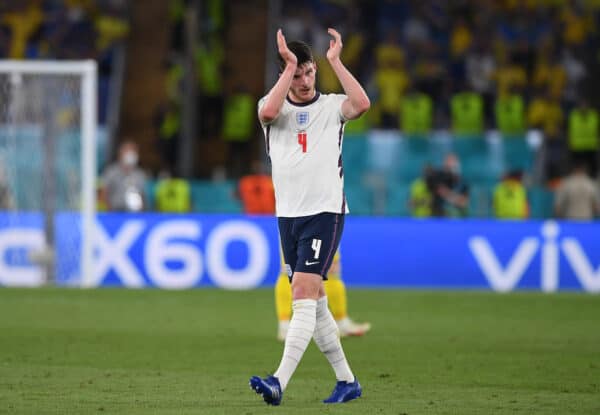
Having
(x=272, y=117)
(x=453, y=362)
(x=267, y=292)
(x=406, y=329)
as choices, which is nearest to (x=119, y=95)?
(x=267, y=292)

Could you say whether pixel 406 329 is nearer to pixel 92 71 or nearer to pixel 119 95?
pixel 92 71

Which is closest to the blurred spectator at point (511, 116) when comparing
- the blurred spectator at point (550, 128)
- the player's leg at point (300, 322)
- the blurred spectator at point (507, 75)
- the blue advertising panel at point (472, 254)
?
the blurred spectator at point (550, 128)

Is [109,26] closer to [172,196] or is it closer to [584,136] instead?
[172,196]

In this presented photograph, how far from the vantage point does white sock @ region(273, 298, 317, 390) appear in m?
7.54

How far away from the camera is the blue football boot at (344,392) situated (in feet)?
25.5

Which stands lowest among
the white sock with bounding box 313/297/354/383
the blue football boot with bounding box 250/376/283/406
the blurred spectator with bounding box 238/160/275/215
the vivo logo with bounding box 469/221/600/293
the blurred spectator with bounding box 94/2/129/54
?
the vivo logo with bounding box 469/221/600/293

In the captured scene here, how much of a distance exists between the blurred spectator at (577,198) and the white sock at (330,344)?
14.7 m

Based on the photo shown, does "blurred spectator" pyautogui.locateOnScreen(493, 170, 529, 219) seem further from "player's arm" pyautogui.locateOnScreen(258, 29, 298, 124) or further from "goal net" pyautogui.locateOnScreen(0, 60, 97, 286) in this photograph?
"player's arm" pyautogui.locateOnScreen(258, 29, 298, 124)

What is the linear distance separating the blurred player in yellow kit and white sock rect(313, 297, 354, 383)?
2.93 meters

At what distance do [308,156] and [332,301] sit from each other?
4127 millimetres

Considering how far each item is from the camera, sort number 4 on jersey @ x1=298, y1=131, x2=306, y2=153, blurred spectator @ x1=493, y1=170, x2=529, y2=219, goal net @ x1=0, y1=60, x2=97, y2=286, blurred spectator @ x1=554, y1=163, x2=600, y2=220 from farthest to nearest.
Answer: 1. blurred spectator @ x1=493, y1=170, x2=529, y2=219
2. blurred spectator @ x1=554, y1=163, x2=600, y2=220
3. goal net @ x1=0, y1=60, x2=97, y2=286
4. number 4 on jersey @ x1=298, y1=131, x2=306, y2=153

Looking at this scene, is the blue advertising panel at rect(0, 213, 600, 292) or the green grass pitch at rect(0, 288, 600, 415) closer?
the green grass pitch at rect(0, 288, 600, 415)

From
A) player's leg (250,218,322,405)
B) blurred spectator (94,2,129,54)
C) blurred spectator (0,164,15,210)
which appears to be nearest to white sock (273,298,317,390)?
player's leg (250,218,322,405)

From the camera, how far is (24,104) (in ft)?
62.3
